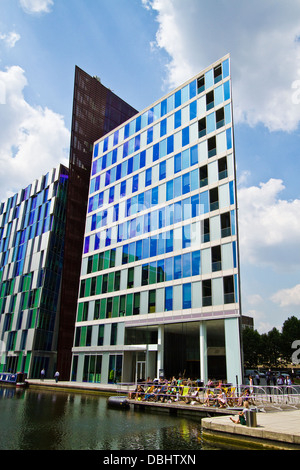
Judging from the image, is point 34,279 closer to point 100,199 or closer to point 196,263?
point 100,199

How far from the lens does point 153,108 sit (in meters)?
47.9

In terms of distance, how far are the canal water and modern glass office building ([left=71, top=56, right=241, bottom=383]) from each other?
1367cm

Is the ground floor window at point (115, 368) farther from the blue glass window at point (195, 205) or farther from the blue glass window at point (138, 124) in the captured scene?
the blue glass window at point (138, 124)

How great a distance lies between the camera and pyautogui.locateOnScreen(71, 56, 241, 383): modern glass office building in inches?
1350

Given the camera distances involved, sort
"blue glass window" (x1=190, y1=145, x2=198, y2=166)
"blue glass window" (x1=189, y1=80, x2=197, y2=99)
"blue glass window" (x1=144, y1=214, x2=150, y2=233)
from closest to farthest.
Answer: "blue glass window" (x1=190, y1=145, x2=198, y2=166), "blue glass window" (x1=189, y1=80, x2=197, y2=99), "blue glass window" (x1=144, y1=214, x2=150, y2=233)

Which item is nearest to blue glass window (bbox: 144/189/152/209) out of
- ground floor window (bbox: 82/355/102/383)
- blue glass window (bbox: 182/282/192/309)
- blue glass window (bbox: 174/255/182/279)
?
blue glass window (bbox: 174/255/182/279)

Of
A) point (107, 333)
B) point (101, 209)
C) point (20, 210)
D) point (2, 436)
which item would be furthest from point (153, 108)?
point (2, 436)

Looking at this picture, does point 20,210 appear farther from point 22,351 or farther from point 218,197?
point 218,197

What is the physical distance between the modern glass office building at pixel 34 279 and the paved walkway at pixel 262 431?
146 feet

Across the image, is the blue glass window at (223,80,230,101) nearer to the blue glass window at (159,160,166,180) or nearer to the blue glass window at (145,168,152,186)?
the blue glass window at (159,160,166,180)

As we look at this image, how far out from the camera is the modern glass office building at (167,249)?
112 feet

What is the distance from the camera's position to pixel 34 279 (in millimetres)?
57375

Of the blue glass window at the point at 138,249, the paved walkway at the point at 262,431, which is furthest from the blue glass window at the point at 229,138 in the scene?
the paved walkway at the point at 262,431

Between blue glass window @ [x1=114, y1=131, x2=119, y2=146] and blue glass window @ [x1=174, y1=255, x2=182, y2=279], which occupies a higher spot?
blue glass window @ [x1=114, y1=131, x2=119, y2=146]
